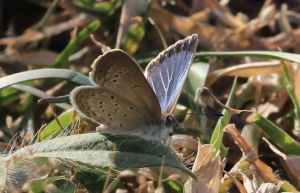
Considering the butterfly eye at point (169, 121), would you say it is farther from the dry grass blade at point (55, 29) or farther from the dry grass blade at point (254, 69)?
the dry grass blade at point (55, 29)

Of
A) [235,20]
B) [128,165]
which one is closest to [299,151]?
[128,165]

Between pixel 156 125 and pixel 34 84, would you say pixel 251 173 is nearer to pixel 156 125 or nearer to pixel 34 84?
pixel 156 125

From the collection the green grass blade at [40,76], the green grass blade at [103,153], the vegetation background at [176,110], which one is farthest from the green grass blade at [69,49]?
the green grass blade at [103,153]

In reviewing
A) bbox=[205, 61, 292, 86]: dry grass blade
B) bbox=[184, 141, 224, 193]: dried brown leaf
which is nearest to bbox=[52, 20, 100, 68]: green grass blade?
bbox=[205, 61, 292, 86]: dry grass blade

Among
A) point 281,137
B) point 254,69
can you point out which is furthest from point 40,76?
point 254,69

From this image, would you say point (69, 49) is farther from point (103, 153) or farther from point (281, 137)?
point (281, 137)

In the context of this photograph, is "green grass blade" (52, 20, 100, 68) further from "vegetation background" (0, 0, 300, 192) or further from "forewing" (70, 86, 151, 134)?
"forewing" (70, 86, 151, 134)

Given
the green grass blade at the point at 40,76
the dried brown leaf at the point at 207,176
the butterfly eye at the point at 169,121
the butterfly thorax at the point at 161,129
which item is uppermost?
the green grass blade at the point at 40,76

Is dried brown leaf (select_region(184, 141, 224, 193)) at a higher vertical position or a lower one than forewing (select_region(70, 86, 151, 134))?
lower
